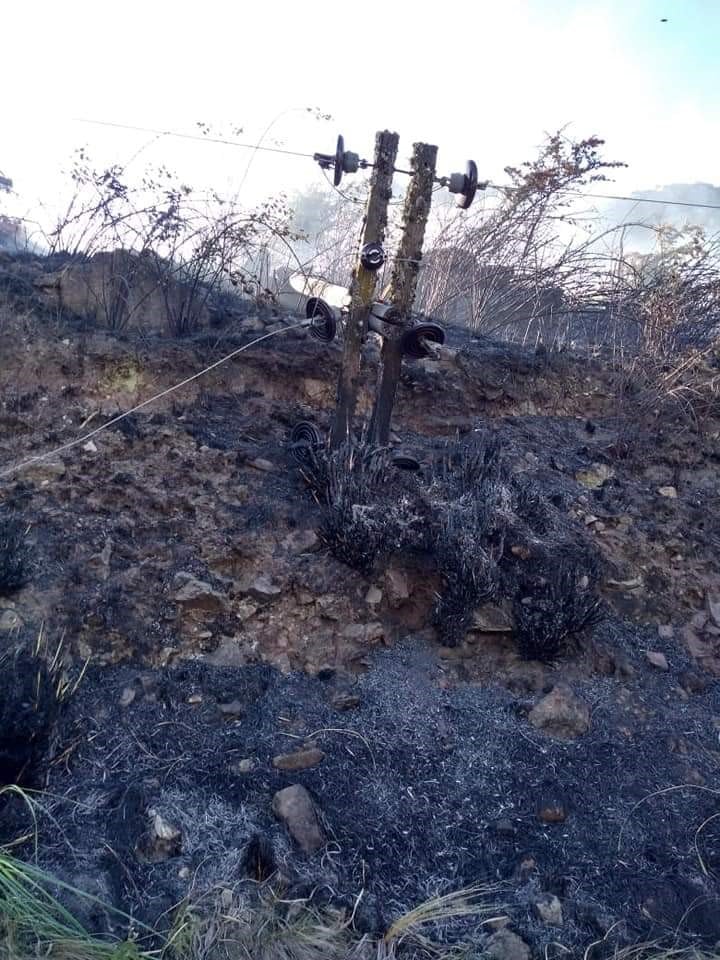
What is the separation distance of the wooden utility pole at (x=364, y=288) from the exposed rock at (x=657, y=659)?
6.87 feet

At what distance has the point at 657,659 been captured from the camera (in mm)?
4387

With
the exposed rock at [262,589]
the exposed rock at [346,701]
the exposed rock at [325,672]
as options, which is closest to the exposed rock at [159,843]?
the exposed rock at [346,701]

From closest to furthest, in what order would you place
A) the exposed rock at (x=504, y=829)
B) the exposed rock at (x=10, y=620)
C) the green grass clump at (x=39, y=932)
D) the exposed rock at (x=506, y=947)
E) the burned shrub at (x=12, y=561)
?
the green grass clump at (x=39, y=932)
the exposed rock at (x=506, y=947)
the exposed rock at (x=504, y=829)
the exposed rock at (x=10, y=620)
the burned shrub at (x=12, y=561)

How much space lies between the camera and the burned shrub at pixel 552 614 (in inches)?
160

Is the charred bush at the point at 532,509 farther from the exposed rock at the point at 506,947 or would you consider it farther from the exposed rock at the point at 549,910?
the exposed rock at the point at 506,947

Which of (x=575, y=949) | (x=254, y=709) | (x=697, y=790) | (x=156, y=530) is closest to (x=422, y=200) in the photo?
(x=156, y=530)

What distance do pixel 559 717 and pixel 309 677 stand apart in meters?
1.21

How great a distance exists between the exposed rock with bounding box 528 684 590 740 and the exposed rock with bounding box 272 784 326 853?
126 centimetres

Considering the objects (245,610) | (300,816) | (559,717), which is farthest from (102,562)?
(559,717)

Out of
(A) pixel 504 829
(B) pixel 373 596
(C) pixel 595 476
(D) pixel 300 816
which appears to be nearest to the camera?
(D) pixel 300 816

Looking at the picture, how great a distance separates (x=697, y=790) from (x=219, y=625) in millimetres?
2369

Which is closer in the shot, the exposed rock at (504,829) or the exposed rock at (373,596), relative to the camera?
the exposed rock at (504,829)

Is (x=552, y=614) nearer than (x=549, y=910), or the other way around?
(x=549, y=910)

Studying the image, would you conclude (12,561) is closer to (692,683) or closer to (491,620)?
(491,620)
